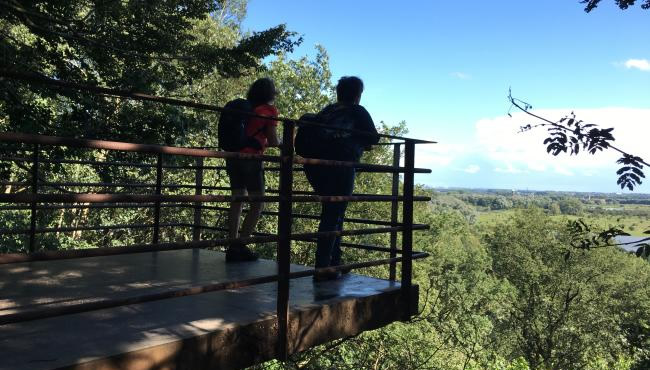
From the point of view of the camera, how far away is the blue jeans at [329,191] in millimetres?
3893

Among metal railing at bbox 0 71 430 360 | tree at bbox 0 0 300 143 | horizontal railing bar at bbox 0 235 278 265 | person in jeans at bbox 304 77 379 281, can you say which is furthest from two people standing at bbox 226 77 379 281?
tree at bbox 0 0 300 143

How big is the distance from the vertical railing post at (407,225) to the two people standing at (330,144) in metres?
0.31

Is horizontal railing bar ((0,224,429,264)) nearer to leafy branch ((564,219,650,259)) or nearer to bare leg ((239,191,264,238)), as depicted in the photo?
bare leg ((239,191,264,238))

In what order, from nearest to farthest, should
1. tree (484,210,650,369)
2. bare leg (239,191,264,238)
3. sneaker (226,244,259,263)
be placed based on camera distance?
bare leg (239,191,264,238)
sneaker (226,244,259,263)
tree (484,210,650,369)

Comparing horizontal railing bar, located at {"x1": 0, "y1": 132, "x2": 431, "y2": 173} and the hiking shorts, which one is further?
the hiking shorts

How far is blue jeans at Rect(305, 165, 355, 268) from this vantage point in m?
3.89

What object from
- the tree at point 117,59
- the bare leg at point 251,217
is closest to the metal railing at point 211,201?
the bare leg at point 251,217

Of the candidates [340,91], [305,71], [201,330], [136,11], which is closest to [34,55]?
[136,11]

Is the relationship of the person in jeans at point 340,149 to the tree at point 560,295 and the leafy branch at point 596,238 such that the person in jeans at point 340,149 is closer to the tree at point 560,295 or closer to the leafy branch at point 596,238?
the leafy branch at point 596,238

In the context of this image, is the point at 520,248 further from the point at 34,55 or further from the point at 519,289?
the point at 34,55

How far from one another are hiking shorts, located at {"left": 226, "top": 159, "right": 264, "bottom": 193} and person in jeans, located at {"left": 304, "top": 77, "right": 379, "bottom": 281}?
1.45ft

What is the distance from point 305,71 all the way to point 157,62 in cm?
1807

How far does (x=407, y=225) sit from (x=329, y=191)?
27.2 inches

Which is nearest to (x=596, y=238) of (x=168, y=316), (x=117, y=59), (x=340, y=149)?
(x=340, y=149)
